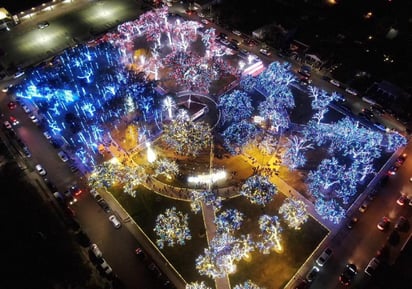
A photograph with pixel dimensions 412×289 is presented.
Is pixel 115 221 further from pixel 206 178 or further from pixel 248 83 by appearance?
pixel 248 83

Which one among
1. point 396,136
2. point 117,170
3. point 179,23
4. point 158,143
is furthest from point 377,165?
point 179,23

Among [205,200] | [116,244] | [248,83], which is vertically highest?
[248,83]

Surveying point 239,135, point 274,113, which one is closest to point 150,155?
point 239,135

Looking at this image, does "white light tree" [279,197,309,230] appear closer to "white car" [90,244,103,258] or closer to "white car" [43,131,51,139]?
"white car" [90,244,103,258]

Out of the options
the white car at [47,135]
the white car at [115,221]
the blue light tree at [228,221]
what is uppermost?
the white car at [47,135]

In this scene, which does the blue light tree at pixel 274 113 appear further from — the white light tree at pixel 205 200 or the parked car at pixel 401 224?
the parked car at pixel 401 224

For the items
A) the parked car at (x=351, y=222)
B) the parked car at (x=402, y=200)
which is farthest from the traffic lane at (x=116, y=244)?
the parked car at (x=402, y=200)
